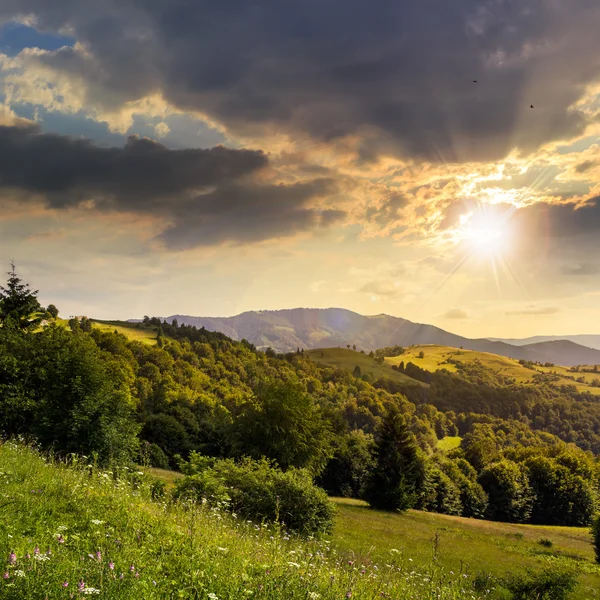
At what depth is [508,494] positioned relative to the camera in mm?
89250

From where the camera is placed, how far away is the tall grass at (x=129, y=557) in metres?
4.89

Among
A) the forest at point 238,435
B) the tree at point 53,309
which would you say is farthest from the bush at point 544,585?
the tree at point 53,309

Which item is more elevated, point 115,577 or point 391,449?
point 115,577

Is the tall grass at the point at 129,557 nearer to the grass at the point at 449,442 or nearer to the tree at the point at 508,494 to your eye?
the tree at the point at 508,494

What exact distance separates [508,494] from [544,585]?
88049mm

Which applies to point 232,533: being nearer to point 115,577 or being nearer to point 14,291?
point 115,577

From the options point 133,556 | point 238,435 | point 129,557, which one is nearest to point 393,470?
point 238,435

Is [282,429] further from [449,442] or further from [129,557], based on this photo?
[449,442]

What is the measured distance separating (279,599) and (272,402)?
4508cm

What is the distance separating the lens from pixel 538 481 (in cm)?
9369

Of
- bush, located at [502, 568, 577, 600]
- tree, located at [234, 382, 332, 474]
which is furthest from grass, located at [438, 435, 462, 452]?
bush, located at [502, 568, 577, 600]

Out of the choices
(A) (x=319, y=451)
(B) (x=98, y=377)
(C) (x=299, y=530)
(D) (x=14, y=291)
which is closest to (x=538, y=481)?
(A) (x=319, y=451)

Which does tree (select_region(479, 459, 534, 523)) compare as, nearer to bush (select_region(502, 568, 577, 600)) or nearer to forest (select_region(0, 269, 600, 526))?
forest (select_region(0, 269, 600, 526))

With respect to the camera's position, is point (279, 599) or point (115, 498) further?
point (115, 498)
